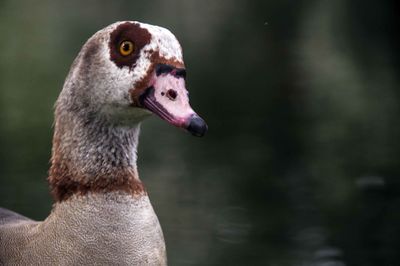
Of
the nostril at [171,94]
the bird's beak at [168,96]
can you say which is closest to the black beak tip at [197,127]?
the bird's beak at [168,96]

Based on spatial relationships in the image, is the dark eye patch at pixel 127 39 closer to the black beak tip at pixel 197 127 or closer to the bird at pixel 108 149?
the bird at pixel 108 149

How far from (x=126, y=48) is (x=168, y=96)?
0.27 meters

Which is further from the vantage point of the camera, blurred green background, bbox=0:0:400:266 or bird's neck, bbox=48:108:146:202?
blurred green background, bbox=0:0:400:266

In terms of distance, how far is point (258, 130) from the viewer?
37.3 ft

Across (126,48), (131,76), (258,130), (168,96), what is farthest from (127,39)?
(258,130)

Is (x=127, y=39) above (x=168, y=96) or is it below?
above

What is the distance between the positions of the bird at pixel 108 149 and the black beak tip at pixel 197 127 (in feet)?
0.44

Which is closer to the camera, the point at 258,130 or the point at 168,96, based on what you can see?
the point at 168,96

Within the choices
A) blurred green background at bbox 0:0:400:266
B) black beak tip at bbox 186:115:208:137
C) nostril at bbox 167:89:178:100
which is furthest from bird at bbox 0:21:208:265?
blurred green background at bbox 0:0:400:266

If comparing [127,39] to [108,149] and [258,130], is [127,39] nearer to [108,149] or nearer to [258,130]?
[108,149]

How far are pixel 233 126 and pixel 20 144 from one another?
87.7 inches

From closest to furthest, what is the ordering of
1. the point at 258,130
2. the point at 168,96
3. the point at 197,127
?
the point at 197,127
the point at 168,96
the point at 258,130

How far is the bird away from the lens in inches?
159

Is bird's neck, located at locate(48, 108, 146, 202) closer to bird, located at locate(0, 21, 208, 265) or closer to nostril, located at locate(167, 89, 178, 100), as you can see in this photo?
bird, located at locate(0, 21, 208, 265)
